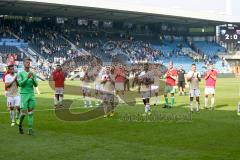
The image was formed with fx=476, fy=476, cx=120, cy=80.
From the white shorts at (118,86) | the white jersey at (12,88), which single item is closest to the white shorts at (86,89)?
the white shorts at (118,86)

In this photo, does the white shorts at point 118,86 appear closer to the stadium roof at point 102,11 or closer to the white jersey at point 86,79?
the white jersey at point 86,79

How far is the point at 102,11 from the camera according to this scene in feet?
201

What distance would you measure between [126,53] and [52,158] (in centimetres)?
5654

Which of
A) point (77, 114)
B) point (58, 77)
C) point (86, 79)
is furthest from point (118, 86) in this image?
point (77, 114)

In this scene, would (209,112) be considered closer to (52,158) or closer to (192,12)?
(52,158)

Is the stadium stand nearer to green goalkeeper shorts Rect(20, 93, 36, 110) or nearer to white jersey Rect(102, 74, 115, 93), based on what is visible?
white jersey Rect(102, 74, 115, 93)

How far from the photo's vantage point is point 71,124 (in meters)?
16.2

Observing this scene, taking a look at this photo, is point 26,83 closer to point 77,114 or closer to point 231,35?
point 77,114

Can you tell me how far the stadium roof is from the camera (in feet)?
181

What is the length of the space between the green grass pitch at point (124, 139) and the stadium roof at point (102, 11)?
127 ft

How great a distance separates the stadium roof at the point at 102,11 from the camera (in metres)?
55.3

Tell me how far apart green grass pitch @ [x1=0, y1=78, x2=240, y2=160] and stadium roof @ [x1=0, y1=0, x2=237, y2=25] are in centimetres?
3858

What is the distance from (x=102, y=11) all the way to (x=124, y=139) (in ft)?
163

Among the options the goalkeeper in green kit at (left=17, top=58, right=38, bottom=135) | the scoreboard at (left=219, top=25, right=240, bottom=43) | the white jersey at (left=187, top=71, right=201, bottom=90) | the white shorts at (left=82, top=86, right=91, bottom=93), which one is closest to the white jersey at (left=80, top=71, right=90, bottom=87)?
the white shorts at (left=82, top=86, right=91, bottom=93)
